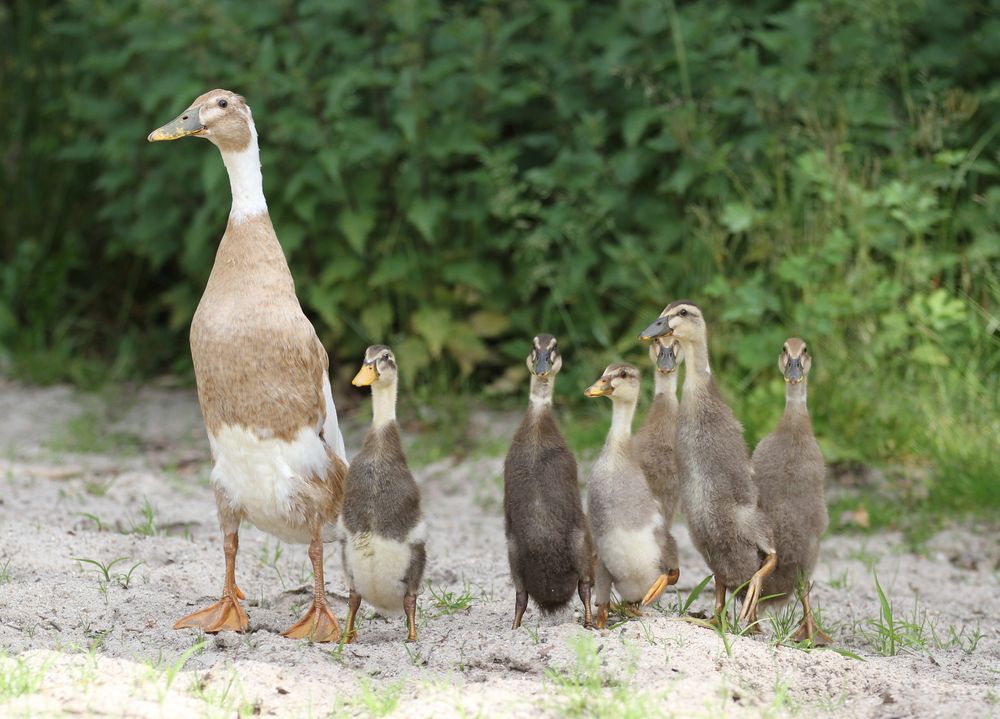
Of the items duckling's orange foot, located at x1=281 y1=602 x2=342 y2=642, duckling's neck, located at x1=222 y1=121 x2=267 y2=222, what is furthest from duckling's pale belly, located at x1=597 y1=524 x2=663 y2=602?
duckling's neck, located at x1=222 y1=121 x2=267 y2=222

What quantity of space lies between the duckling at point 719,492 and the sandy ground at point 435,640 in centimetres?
25

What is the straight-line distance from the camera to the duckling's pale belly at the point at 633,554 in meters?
4.46

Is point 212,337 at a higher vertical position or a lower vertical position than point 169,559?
→ higher

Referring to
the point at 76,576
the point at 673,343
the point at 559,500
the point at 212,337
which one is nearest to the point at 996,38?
the point at 673,343

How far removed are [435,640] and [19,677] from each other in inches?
53.1

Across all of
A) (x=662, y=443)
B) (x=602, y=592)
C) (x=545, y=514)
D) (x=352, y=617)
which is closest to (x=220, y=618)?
(x=352, y=617)

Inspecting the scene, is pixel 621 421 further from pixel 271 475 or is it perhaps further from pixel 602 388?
pixel 271 475

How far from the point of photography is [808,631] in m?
4.61

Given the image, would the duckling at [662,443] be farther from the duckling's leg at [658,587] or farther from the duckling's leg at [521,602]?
→ the duckling's leg at [521,602]

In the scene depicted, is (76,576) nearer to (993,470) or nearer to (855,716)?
(855,716)

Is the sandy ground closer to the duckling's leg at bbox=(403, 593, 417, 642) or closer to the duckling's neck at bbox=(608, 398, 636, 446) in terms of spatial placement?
the duckling's leg at bbox=(403, 593, 417, 642)

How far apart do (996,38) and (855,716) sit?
5.18m

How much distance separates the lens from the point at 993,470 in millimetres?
6582

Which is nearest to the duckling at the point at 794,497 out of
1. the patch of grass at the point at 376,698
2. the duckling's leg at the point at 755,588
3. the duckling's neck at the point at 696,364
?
the duckling's leg at the point at 755,588
